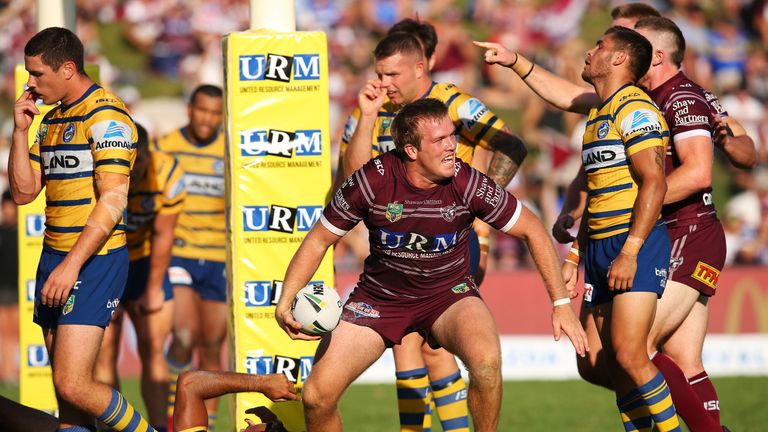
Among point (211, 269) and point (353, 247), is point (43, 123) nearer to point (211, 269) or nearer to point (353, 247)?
point (211, 269)

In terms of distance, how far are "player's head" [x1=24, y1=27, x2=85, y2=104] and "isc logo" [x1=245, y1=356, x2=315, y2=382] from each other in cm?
228

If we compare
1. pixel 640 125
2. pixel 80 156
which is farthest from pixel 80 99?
pixel 640 125

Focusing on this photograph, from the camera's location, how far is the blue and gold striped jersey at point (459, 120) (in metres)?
7.80

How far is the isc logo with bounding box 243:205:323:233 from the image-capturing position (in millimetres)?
7746

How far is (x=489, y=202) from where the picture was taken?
6.31 meters

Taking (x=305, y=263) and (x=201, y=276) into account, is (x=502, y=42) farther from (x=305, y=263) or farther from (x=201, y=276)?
(x=305, y=263)

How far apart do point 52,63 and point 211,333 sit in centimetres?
386

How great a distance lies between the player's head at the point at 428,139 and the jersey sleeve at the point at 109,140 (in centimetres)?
159

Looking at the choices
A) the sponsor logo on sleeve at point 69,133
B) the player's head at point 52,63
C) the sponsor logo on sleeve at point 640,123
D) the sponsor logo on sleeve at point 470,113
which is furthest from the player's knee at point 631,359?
the player's head at point 52,63

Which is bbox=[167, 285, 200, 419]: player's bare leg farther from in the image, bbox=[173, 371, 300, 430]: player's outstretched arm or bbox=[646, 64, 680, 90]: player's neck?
bbox=[646, 64, 680, 90]: player's neck

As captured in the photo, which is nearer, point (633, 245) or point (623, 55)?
point (633, 245)

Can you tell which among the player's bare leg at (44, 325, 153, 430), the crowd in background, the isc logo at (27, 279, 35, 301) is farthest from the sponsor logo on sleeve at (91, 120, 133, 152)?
the crowd in background

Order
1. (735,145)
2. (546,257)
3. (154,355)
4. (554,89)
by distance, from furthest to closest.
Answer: (154,355) → (554,89) → (735,145) → (546,257)

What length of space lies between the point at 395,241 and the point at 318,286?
0.52m
